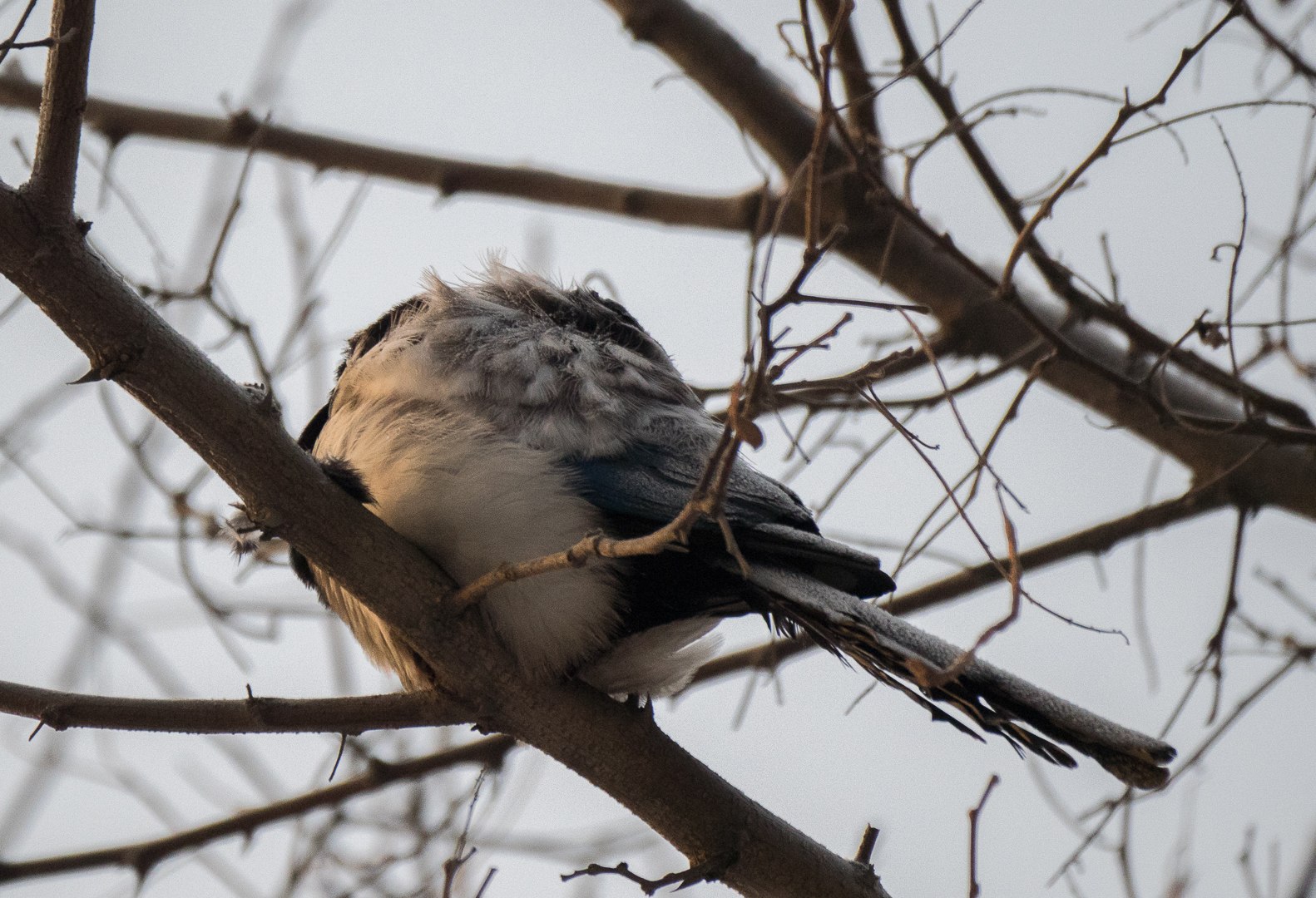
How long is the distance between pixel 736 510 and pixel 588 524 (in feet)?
0.84

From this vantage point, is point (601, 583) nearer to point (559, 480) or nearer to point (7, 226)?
A: point (559, 480)

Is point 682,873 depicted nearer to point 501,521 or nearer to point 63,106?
point 501,521

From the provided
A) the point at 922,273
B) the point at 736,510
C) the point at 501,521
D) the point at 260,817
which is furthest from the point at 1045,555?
the point at 260,817

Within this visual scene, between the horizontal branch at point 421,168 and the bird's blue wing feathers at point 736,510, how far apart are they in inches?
61.6

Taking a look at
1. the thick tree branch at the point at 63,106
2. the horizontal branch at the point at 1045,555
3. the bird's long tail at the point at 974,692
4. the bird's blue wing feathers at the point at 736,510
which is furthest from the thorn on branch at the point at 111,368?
the horizontal branch at the point at 1045,555

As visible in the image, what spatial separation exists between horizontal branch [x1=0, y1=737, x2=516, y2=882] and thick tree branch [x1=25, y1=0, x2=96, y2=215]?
1584 mm

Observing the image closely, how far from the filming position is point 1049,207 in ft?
7.16

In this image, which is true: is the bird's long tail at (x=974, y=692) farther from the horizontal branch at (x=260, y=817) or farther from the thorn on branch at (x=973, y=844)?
the horizontal branch at (x=260, y=817)

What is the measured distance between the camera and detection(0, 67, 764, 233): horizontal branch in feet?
11.6

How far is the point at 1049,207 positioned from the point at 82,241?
1560 millimetres

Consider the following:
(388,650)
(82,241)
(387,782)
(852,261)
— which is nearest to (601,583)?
(388,650)

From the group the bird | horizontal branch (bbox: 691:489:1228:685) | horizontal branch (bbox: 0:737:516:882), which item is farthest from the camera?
horizontal branch (bbox: 691:489:1228:685)

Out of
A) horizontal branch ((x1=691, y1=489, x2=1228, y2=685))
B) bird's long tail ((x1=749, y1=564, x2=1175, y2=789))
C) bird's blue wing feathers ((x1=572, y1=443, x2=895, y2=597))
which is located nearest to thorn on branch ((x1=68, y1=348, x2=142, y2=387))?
bird's blue wing feathers ((x1=572, y1=443, x2=895, y2=597))

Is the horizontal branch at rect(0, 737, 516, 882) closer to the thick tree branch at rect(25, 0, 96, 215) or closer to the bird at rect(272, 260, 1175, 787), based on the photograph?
the bird at rect(272, 260, 1175, 787)
